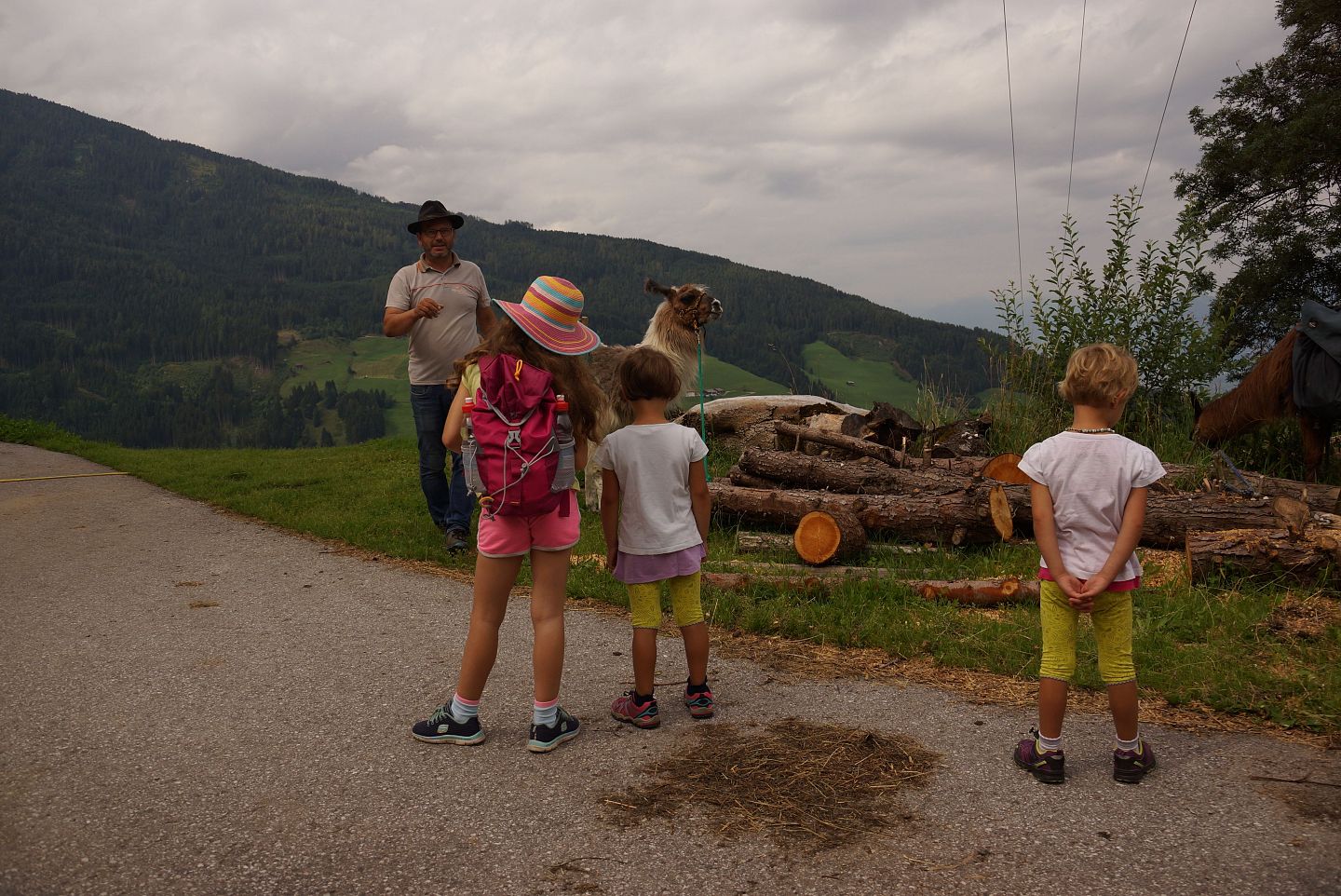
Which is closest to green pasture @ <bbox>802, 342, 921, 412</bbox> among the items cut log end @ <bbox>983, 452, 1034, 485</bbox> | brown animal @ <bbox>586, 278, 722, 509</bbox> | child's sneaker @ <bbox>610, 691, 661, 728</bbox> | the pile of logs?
brown animal @ <bbox>586, 278, 722, 509</bbox>

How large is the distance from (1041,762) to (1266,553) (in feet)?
11.1

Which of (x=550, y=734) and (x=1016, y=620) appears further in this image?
(x=1016, y=620)

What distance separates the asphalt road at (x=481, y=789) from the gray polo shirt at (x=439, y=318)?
7.84ft

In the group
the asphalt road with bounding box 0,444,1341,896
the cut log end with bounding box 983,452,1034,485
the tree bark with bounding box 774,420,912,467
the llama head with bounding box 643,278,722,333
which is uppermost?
the llama head with bounding box 643,278,722,333

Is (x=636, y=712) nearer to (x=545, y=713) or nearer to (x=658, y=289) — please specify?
(x=545, y=713)

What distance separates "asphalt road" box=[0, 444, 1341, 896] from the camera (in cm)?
289

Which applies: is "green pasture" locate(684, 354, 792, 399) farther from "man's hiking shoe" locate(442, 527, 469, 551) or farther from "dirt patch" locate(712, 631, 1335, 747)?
"dirt patch" locate(712, 631, 1335, 747)

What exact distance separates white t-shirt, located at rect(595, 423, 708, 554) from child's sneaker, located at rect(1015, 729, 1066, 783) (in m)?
1.53

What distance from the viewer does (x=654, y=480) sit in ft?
13.3

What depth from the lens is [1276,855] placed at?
2.94 metres

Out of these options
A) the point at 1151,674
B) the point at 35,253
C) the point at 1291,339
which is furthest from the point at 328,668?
the point at 35,253

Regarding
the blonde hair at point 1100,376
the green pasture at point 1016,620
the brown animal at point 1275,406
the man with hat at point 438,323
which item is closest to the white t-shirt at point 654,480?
the blonde hair at point 1100,376

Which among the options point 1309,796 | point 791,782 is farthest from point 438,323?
point 1309,796

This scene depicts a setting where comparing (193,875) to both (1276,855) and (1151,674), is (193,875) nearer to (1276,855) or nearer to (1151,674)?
(1276,855)
